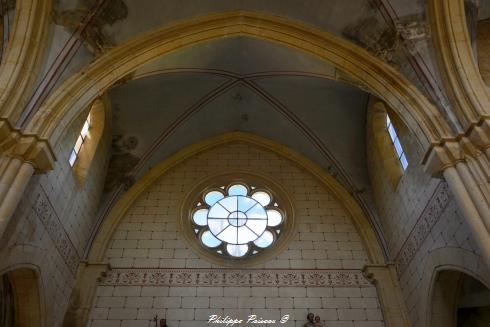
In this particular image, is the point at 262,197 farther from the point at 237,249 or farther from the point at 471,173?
the point at 471,173

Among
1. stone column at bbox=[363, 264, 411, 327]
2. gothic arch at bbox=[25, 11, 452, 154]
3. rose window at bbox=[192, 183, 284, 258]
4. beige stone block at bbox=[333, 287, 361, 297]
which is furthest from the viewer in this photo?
rose window at bbox=[192, 183, 284, 258]

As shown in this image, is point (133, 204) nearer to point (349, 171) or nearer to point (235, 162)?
point (235, 162)

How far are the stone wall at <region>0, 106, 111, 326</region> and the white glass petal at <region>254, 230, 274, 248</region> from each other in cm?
382

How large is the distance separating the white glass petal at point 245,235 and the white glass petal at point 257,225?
10 centimetres

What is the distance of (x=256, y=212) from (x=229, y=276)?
187 centimetres

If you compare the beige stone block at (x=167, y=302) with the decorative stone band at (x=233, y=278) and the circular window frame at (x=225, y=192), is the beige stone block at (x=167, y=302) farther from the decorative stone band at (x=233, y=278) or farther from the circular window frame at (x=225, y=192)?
the circular window frame at (x=225, y=192)

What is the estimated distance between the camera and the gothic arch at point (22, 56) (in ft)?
19.3

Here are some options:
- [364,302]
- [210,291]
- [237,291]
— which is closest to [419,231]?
[364,302]

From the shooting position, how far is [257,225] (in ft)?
32.9

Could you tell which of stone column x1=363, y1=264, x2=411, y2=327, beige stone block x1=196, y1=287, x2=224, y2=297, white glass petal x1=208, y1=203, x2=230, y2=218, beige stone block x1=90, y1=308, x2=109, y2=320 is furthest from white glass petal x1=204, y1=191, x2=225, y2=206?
stone column x1=363, y1=264, x2=411, y2=327

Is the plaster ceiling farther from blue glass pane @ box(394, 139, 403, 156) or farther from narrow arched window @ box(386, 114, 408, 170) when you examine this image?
blue glass pane @ box(394, 139, 403, 156)

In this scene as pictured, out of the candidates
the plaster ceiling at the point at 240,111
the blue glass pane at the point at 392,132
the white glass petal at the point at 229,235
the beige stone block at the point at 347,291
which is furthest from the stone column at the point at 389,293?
the white glass petal at the point at 229,235

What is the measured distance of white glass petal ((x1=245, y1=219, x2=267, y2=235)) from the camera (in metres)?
9.90

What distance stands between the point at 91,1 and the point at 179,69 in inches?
93.3
